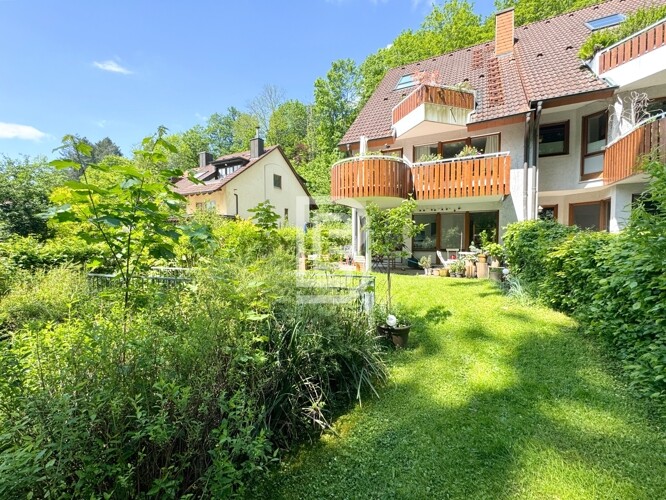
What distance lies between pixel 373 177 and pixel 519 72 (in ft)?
24.4

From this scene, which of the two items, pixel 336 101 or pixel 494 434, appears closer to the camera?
pixel 494 434

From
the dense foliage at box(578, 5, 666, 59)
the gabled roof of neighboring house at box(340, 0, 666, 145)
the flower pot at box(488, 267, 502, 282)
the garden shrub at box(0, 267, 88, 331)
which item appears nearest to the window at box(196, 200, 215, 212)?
the garden shrub at box(0, 267, 88, 331)

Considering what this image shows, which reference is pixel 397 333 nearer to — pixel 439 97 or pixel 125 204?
pixel 125 204

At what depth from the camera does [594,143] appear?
403 inches

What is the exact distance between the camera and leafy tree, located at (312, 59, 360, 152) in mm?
28234

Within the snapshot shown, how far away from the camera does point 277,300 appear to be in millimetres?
3398

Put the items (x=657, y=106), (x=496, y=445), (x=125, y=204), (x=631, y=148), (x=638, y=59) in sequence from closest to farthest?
(x=125, y=204), (x=496, y=445), (x=631, y=148), (x=638, y=59), (x=657, y=106)

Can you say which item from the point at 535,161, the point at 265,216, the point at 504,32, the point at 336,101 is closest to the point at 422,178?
the point at 535,161

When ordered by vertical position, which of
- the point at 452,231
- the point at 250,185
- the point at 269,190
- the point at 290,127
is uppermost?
the point at 290,127

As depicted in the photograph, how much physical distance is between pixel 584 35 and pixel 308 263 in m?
14.7

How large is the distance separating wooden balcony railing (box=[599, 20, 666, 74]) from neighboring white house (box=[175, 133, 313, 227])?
15.2 meters

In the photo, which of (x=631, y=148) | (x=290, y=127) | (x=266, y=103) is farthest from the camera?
(x=266, y=103)

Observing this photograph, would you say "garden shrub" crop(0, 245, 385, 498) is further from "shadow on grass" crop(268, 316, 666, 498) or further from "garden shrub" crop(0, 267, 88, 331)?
"garden shrub" crop(0, 267, 88, 331)

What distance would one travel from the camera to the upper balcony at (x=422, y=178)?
10.3m
